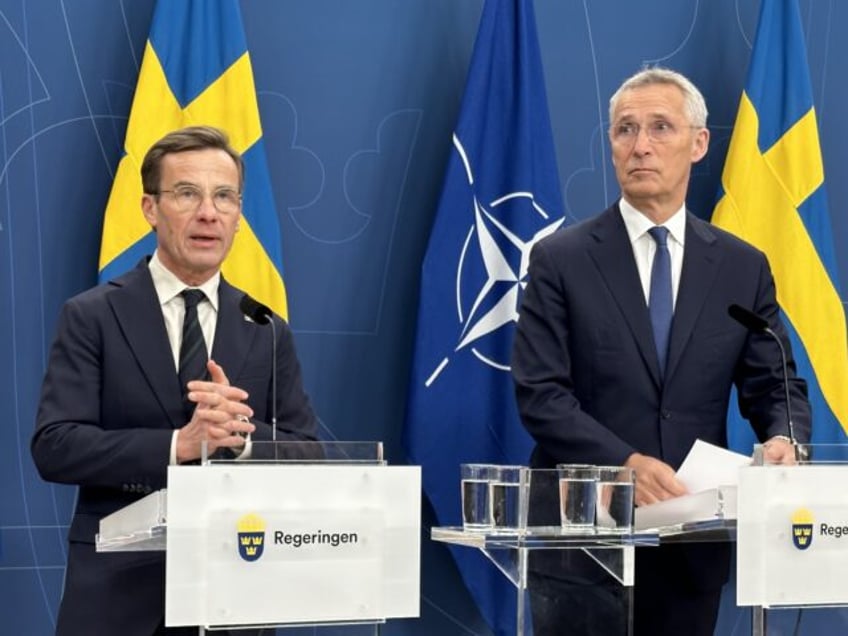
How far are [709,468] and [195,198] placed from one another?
1338mm

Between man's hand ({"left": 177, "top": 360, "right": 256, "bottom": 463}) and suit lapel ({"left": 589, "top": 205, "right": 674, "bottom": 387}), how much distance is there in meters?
1.30

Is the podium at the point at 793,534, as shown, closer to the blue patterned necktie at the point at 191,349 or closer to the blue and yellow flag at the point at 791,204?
A: the blue patterned necktie at the point at 191,349

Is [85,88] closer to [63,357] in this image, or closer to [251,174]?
[251,174]

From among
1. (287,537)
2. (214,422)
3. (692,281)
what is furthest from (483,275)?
(287,537)

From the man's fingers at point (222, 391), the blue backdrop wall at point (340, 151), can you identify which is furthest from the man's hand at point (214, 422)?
the blue backdrop wall at point (340, 151)

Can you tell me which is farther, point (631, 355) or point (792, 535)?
point (631, 355)

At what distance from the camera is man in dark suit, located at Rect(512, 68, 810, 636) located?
383 centimetres

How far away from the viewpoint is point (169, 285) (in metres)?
3.45

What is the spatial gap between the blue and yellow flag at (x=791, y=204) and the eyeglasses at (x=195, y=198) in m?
2.37

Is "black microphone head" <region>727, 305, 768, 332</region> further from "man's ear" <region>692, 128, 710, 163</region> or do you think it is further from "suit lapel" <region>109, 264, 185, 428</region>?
"suit lapel" <region>109, 264, 185, 428</region>

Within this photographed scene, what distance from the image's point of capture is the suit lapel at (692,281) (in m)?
Answer: 3.88

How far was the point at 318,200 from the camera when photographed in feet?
16.7

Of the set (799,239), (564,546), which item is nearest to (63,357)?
(564,546)

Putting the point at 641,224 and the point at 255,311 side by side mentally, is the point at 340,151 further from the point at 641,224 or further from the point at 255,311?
the point at 255,311
